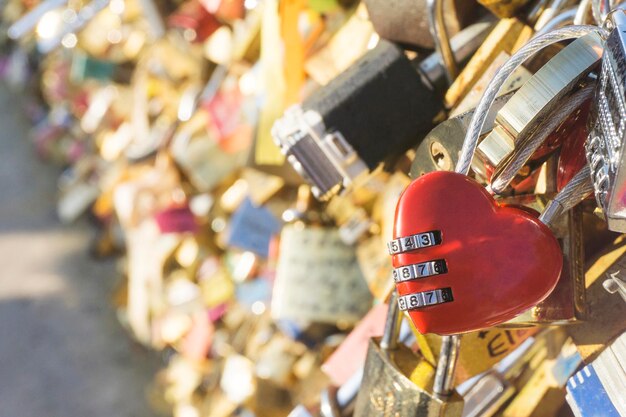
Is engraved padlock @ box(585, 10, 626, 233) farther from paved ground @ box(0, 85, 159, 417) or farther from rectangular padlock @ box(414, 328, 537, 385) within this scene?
paved ground @ box(0, 85, 159, 417)

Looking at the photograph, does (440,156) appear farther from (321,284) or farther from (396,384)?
(321,284)

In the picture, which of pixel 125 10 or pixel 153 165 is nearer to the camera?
pixel 153 165

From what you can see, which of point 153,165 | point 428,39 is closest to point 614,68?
point 428,39

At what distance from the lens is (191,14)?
5.26 ft

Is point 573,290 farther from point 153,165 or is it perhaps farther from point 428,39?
point 153,165

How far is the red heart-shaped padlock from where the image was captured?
1.54ft

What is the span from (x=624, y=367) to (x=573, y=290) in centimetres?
8

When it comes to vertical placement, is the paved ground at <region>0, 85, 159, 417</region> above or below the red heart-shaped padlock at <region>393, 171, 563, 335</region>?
below

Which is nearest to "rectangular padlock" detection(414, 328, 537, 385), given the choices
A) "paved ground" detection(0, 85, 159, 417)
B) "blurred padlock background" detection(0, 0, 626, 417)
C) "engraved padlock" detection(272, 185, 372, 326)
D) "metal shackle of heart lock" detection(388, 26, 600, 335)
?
"blurred padlock background" detection(0, 0, 626, 417)

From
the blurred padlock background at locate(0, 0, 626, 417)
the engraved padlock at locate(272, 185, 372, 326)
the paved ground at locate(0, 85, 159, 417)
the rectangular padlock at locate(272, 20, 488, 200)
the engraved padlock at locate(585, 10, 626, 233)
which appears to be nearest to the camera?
the engraved padlock at locate(585, 10, 626, 233)

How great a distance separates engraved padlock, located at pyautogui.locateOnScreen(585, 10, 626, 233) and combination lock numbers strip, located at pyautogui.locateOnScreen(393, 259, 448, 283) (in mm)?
126

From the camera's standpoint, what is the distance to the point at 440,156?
61cm

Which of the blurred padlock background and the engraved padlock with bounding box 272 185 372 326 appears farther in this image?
the engraved padlock with bounding box 272 185 372 326

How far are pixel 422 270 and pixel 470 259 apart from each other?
1.4 inches
